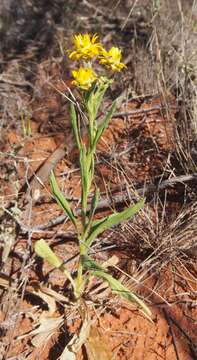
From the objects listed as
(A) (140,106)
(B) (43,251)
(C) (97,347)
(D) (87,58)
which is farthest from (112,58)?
(A) (140,106)

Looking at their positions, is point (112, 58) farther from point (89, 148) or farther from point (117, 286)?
point (117, 286)

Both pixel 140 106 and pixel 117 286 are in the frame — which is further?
pixel 140 106

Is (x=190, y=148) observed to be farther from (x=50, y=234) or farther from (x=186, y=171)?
(x=50, y=234)

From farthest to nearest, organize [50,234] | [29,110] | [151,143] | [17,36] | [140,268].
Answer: [17,36] → [29,110] → [151,143] → [50,234] → [140,268]

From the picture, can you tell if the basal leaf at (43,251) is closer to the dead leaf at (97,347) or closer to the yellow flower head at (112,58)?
the dead leaf at (97,347)

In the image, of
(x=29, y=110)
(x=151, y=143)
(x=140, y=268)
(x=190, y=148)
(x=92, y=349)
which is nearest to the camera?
(x=92, y=349)

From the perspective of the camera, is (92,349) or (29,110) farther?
(29,110)

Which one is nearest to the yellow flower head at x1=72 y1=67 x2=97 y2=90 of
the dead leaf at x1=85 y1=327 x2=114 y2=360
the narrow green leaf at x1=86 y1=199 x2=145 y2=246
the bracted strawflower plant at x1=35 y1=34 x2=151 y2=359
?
the bracted strawflower plant at x1=35 y1=34 x2=151 y2=359

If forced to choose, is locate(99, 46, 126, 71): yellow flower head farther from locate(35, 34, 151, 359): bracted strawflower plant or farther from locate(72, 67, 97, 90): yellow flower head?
locate(72, 67, 97, 90): yellow flower head

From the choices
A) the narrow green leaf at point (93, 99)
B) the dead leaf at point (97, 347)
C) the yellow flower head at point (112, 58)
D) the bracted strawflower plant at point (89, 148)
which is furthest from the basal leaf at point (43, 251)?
the yellow flower head at point (112, 58)

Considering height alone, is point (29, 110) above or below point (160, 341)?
above

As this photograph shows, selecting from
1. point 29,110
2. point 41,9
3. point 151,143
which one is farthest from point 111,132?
point 41,9
